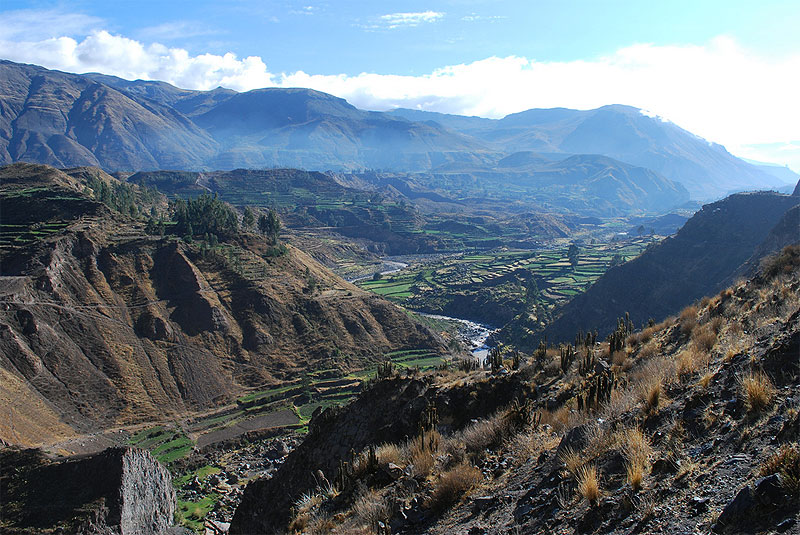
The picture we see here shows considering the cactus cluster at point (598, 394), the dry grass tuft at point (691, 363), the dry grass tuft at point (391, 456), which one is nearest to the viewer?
the dry grass tuft at point (691, 363)

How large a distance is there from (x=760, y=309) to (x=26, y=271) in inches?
3078

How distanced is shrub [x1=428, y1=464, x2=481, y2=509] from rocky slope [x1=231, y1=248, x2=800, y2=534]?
0.08 feet

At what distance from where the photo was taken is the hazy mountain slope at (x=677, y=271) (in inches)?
3209

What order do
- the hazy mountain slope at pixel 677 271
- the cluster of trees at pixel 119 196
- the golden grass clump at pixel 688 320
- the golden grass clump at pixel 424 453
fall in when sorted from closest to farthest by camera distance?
the golden grass clump at pixel 424 453 < the golden grass clump at pixel 688 320 < the hazy mountain slope at pixel 677 271 < the cluster of trees at pixel 119 196

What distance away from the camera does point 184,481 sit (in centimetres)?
4662

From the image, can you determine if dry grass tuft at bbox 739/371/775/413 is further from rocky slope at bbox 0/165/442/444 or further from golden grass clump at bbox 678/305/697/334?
rocky slope at bbox 0/165/442/444

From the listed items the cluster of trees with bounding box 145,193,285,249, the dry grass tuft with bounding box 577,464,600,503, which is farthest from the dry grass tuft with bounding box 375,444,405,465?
the cluster of trees with bounding box 145,193,285,249

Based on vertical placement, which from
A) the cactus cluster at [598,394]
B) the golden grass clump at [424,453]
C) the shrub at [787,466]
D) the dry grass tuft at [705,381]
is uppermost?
the shrub at [787,466]

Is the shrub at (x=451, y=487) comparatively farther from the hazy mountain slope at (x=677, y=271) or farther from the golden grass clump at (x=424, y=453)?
the hazy mountain slope at (x=677, y=271)

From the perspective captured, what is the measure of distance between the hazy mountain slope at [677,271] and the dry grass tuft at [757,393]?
3004 inches

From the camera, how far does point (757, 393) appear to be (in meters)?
7.75

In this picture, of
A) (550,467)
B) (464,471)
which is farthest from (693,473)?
(464,471)

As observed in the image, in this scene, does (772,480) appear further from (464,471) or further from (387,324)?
(387,324)

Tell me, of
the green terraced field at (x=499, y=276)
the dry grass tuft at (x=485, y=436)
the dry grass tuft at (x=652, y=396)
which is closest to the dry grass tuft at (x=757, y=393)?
the dry grass tuft at (x=652, y=396)
